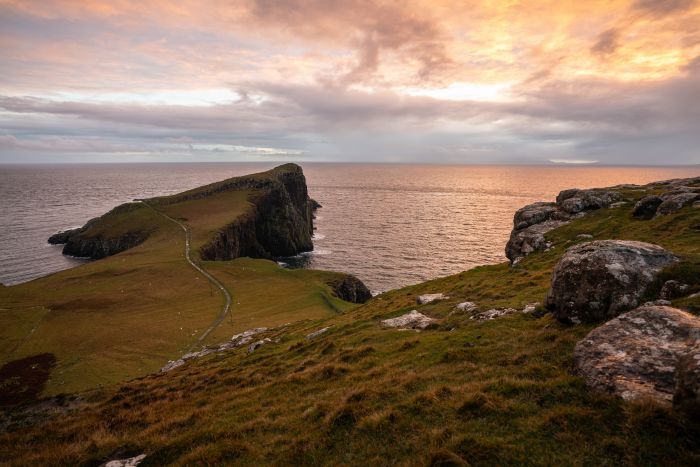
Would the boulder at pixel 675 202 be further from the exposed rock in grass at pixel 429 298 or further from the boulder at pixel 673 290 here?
the boulder at pixel 673 290

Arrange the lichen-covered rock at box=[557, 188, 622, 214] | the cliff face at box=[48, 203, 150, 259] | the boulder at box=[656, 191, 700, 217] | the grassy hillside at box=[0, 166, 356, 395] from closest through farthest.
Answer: the boulder at box=[656, 191, 700, 217] < the grassy hillside at box=[0, 166, 356, 395] < the lichen-covered rock at box=[557, 188, 622, 214] < the cliff face at box=[48, 203, 150, 259]

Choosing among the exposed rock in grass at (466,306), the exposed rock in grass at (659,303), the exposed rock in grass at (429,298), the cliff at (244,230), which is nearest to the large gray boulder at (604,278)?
the exposed rock in grass at (659,303)

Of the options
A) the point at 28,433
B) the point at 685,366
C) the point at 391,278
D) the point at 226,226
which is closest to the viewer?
the point at 685,366

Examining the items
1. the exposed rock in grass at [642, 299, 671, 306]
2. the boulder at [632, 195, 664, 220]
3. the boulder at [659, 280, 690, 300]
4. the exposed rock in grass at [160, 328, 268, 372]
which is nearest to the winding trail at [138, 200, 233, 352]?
the exposed rock in grass at [160, 328, 268, 372]

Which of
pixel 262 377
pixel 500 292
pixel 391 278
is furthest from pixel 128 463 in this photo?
pixel 391 278

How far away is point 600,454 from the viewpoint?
9.10 m

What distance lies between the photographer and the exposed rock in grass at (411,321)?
25698 mm

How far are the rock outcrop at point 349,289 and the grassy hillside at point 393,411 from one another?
168ft

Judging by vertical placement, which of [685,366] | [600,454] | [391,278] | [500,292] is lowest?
[391,278]

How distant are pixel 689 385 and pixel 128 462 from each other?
1801 cm

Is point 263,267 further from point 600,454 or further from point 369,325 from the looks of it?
point 600,454

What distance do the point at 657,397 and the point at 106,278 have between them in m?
89.9

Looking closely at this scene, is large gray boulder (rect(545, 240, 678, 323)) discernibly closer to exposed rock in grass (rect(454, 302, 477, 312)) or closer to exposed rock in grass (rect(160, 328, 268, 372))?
exposed rock in grass (rect(454, 302, 477, 312))

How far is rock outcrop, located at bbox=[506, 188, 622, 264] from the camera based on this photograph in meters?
47.0
